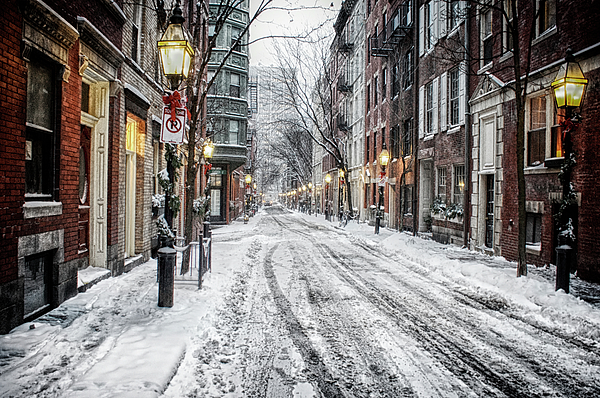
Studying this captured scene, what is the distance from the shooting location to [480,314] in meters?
6.84

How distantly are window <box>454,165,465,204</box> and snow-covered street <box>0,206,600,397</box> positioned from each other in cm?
778

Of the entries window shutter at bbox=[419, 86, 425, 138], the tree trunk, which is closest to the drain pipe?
window shutter at bbox=[419, 86, 425, 138]

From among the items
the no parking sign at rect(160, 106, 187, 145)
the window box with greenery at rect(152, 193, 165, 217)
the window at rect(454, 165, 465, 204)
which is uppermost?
the no parking sign at rect(160, 106, 187, 145)

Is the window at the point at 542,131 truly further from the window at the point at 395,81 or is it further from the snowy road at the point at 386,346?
the window at the point at 395,81

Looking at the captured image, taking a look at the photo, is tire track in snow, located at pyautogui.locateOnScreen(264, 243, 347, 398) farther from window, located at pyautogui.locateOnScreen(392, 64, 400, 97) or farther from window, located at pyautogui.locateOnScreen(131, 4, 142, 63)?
window, located at pyautogui.locateOnScreen(392, 64, 400, 97)

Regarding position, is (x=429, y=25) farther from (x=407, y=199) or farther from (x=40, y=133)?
(x=40, y=133)

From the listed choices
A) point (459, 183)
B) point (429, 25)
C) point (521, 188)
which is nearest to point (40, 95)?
point (521, 188)

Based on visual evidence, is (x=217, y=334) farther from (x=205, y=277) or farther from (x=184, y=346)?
(x=205, y=277)

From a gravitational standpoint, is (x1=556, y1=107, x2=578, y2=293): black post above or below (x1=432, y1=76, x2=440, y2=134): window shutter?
below

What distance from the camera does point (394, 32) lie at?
22734mm

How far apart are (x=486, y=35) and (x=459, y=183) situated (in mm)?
5639

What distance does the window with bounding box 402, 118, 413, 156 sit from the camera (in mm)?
22477

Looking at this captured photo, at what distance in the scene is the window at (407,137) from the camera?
885 inches

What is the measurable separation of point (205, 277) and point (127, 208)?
11.6 feet
